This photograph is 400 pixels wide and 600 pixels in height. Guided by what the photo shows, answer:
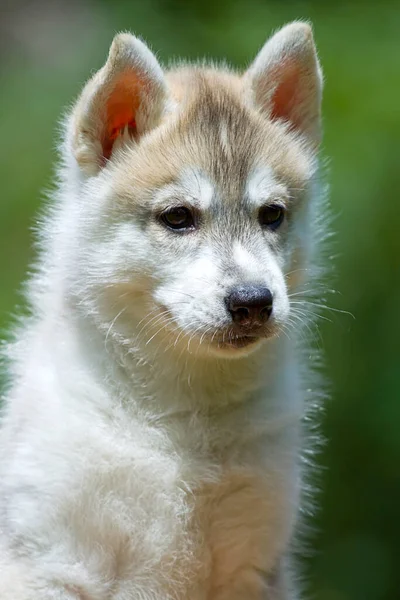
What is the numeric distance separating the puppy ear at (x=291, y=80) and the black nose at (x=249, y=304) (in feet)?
2.01

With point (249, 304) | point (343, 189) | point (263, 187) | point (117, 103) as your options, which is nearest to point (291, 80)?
point (263, 187)

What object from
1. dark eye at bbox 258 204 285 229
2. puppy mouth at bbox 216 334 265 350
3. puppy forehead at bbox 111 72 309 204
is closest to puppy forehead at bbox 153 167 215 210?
puppy forehead at bbox 111 72 309 204

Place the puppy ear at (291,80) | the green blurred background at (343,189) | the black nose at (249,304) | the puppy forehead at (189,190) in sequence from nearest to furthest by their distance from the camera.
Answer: the black nose at (249,304) < the puppy forehead at (189,190) < the puppy ear at (291,80) < the green blurred background at (343,189)

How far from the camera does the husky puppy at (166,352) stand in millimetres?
2424

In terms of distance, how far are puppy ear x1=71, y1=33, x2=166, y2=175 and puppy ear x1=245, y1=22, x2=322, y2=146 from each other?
28cm

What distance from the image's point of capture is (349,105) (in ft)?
13.2

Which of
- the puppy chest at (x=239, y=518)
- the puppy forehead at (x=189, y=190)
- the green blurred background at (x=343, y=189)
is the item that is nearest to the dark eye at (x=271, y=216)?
the puppy forehead at (x=189, y=190)

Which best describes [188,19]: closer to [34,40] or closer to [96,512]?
[34,40]

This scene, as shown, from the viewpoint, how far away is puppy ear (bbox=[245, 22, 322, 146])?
2664 mm

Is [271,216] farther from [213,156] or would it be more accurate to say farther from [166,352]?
[166,352]

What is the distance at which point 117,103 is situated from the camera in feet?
8.51

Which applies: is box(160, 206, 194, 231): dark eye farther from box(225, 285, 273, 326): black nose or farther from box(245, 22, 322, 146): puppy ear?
box(245, 22, 322, 146): puppy ear

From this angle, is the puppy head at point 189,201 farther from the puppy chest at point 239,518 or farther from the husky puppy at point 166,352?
the puppy chest at point 239,518

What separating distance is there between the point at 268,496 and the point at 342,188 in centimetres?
154
